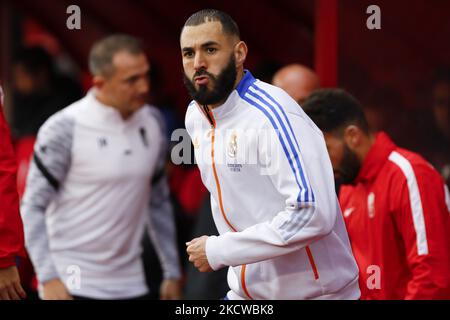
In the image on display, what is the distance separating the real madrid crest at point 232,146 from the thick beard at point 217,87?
13 cm

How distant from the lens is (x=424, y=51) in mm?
5473

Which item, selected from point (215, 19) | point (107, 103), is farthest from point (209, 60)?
point (107, 103)

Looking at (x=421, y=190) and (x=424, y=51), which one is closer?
(x=421, y=190)

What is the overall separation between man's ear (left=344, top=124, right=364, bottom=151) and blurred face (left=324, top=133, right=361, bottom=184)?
0.7 inches

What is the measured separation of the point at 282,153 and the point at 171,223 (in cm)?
231

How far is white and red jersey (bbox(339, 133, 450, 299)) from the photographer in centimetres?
409

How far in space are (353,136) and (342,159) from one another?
0.11m

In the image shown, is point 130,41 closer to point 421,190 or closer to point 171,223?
point 171,223

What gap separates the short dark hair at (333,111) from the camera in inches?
168

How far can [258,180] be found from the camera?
344 cm

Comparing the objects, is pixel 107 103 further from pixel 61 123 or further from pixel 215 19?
pixel 215 19

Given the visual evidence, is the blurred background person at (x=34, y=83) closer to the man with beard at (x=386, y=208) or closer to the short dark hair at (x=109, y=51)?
the short dark hair at (x=109, y=51)

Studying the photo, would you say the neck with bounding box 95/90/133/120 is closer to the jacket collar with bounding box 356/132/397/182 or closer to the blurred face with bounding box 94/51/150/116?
the blurred face with bounding box 94/51/150/116
